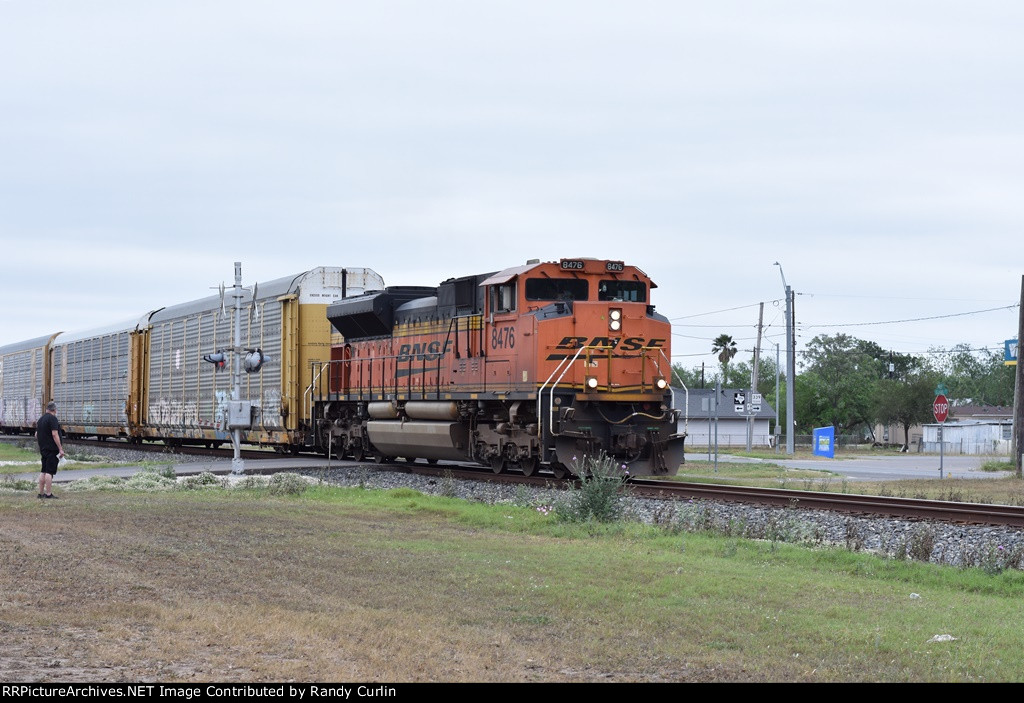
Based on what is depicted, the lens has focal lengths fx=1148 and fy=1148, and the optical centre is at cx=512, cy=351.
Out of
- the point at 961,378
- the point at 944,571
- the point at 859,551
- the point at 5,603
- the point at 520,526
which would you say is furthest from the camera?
the point at 961,378

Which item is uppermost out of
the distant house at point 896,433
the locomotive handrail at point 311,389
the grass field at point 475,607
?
the locomotive handrail at point 311,389

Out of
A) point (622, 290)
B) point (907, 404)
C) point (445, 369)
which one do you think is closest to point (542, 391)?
point (622, 290)

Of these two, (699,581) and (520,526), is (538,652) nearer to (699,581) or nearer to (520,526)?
(699,581)

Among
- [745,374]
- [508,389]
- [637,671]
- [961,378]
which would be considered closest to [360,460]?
[508,389]

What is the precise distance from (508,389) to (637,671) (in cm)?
1478

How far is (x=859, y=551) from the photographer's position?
1268 centimetres

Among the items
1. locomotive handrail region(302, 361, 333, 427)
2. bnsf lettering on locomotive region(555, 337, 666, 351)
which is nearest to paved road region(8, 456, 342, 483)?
locomotive handrail region(302, 361, 333, 427)

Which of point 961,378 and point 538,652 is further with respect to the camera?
point 961,378

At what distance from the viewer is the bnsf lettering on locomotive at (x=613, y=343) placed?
829 inches

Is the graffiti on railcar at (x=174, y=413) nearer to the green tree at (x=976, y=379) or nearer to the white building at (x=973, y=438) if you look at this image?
the white building at (x=973, y=438)

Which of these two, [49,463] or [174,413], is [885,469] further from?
[49,463]

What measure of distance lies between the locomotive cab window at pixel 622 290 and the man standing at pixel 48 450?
993 cm

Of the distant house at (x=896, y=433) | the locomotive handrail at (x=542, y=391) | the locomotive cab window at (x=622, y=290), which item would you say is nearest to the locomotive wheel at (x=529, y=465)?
the locomotive handrail at (x=542, y=391)

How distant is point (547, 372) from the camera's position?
20.9 m
